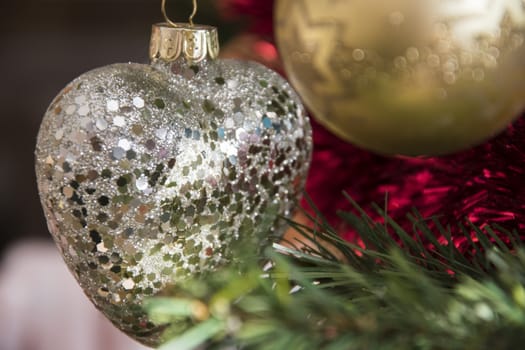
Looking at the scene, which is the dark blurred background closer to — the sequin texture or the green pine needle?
the sequin texture

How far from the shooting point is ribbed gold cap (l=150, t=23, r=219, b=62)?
374 mm

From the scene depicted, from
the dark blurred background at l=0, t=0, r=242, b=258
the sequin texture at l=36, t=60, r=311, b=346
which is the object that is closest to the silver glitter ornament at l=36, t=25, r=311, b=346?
the sequin texture at l=36, t=60, r=311, b=346

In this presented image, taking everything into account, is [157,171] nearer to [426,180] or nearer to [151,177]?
[151,177]

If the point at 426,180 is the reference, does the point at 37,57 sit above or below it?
below

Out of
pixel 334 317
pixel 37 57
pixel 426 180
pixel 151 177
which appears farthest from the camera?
pixel 37 57

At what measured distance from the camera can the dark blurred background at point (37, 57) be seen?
2.51 metres

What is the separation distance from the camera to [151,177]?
1.15 feet

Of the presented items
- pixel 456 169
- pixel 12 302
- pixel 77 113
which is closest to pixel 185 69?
pixel 77 113

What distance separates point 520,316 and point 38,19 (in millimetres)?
2508

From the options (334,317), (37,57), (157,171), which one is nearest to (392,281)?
(334,317)

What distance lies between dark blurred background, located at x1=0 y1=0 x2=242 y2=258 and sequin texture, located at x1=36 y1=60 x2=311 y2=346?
2178 mm

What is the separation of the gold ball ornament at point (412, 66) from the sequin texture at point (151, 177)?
98 mm

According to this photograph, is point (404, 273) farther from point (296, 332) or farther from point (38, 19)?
point (38, 19)

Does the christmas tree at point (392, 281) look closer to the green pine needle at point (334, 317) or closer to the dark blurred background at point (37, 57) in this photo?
the green pine needle at point (334, 317)
